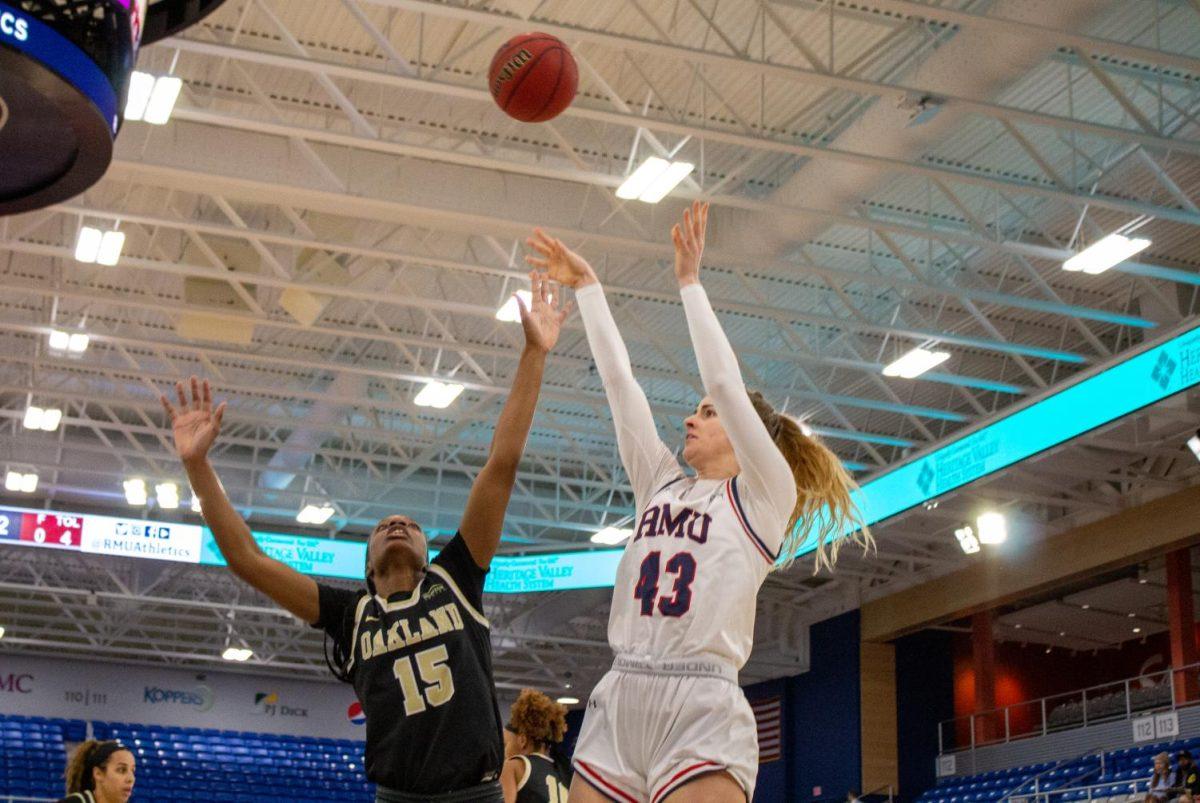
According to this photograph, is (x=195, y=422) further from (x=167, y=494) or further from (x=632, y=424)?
(x=167, y=494)

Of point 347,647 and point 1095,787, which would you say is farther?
point 1095,787

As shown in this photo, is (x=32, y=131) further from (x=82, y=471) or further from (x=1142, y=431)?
(x=82, y=471)

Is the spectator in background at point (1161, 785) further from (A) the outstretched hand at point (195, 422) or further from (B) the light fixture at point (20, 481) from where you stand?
(B) the light fixture at point (20, 481)

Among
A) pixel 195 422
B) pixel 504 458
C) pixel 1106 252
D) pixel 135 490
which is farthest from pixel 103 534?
pixel 504 458

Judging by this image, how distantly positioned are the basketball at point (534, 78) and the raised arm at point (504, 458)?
477cm

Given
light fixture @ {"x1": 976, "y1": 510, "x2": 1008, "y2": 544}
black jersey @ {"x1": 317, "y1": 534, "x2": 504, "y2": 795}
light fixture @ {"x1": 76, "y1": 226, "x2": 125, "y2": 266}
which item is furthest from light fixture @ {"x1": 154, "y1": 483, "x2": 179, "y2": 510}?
Answer: black jersey @ {"x1": 317, "y1": 534, "x2": 504, "y2": 795}

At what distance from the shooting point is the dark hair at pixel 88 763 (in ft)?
20.3

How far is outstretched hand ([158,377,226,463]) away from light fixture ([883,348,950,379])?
1355 centimetres

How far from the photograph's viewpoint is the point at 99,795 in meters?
6.20

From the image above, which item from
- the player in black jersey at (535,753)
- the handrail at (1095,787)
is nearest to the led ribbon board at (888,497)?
the player in black jersey at (535,753)

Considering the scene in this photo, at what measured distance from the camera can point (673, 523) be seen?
4055 millimetres

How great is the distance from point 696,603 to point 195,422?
1489 millimetres

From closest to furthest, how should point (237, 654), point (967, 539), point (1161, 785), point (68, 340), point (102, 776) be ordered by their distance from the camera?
point (102, 776) → point (1161, 785) → point (68, 340) → point (967, 539) → point (237, 654)

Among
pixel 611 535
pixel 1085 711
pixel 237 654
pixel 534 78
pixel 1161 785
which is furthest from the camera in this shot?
pixel 237 654
